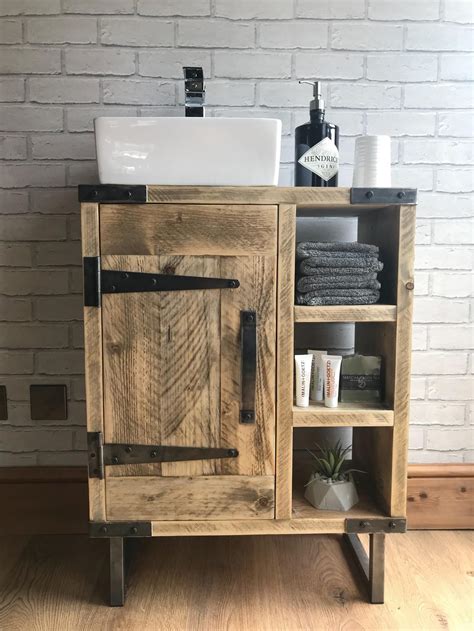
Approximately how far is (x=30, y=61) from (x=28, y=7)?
0.15 m

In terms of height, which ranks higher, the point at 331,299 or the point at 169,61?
the point at 169,61

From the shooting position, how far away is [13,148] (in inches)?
62.8

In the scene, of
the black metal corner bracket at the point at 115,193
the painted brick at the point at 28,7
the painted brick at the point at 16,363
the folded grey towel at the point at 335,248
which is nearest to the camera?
the black metal corner bracket at the point at 115,193

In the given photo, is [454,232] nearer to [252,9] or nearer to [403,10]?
[403,10]

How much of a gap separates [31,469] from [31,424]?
14 centimetres

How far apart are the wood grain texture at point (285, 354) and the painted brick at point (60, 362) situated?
71 cm

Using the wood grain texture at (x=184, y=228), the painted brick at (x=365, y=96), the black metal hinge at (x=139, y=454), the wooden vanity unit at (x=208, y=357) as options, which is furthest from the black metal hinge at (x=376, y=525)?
the painted brick at (x=365, y=96)

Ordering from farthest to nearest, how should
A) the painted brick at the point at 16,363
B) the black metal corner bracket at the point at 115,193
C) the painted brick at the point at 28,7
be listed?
the painted brick at the point at 16,363, the painted brick at the point at 28,7, the black metal corner bracket at the point at 115,193

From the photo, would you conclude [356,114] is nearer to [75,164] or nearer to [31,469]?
[75,164]

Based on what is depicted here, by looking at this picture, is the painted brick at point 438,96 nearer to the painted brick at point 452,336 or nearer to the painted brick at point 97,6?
the painted brick at point 452,336

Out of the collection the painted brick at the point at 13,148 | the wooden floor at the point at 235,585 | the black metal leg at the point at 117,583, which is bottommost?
the wooden floor at the point at 235,585

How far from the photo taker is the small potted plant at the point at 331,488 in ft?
4.39

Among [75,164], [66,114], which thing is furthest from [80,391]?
[66,114]

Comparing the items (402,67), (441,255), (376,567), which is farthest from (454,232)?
(376,567)
